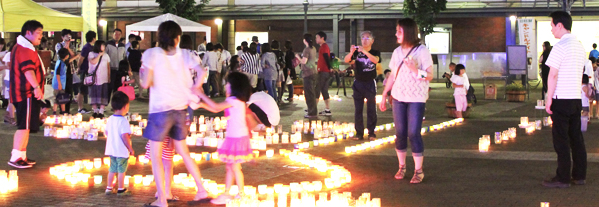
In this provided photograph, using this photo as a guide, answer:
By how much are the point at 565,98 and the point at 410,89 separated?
1620mm

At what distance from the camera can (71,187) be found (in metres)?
7.60

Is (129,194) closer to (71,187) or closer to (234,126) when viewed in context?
(71,187)

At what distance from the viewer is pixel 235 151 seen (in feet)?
21.6

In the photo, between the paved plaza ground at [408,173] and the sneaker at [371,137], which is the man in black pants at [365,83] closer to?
the sneaker at [371,137]

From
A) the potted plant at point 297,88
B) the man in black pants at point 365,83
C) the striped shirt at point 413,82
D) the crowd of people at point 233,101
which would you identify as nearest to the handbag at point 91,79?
the crowd of people at point 233,101

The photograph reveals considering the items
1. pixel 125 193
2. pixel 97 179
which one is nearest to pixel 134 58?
pixel 97 179

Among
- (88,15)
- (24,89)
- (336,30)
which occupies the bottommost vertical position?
(24,89)

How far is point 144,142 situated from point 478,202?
20.2ft

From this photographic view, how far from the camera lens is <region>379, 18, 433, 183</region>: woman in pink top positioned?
7809 mm

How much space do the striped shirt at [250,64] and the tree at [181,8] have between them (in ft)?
54.3

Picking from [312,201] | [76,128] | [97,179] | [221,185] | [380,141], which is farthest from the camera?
[76,128]

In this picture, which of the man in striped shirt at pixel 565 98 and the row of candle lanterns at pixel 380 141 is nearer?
the man in striped shirt at pixel 565 98

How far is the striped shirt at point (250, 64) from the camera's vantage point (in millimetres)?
15789

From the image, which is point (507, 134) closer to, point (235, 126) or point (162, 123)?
point (235, 126)
